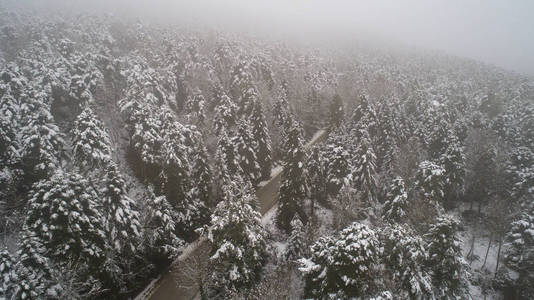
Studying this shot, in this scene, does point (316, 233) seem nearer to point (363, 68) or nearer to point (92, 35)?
point (92, 35)

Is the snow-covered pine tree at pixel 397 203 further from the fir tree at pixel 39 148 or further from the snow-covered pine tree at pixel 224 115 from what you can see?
the fir tree at pixel 39 148

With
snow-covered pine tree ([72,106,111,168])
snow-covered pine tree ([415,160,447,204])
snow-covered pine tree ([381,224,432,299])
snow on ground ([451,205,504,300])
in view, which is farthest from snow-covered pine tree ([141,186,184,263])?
snow on ground ([451,205,504,300])

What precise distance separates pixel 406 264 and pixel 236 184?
1693 centimetres

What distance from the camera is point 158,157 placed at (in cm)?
3525

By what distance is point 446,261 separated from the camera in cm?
2469

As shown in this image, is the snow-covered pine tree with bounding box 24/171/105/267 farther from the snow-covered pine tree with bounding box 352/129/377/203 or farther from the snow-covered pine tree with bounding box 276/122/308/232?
the snow-covered pine tree with bounding box 352/129/377/203

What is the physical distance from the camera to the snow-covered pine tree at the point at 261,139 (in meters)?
45.7

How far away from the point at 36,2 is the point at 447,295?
6873 inches

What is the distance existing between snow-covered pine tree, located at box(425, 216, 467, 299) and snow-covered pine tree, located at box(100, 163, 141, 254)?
2547cm

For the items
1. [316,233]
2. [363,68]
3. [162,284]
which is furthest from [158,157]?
[363,68]

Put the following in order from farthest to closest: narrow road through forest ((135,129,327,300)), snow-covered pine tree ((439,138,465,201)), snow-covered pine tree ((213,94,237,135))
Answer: snow-covered pine tree ((213,94,237,135)) → snow-covered pine tree ((439,138,465,201)) → narrow road through forest ((135,129,327,300))

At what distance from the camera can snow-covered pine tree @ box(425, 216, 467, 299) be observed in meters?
24.6

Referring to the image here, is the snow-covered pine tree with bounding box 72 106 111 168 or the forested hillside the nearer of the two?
the forested hillside

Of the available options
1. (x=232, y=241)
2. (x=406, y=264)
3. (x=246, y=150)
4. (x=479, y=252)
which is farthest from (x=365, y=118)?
(x=232, y=241)
